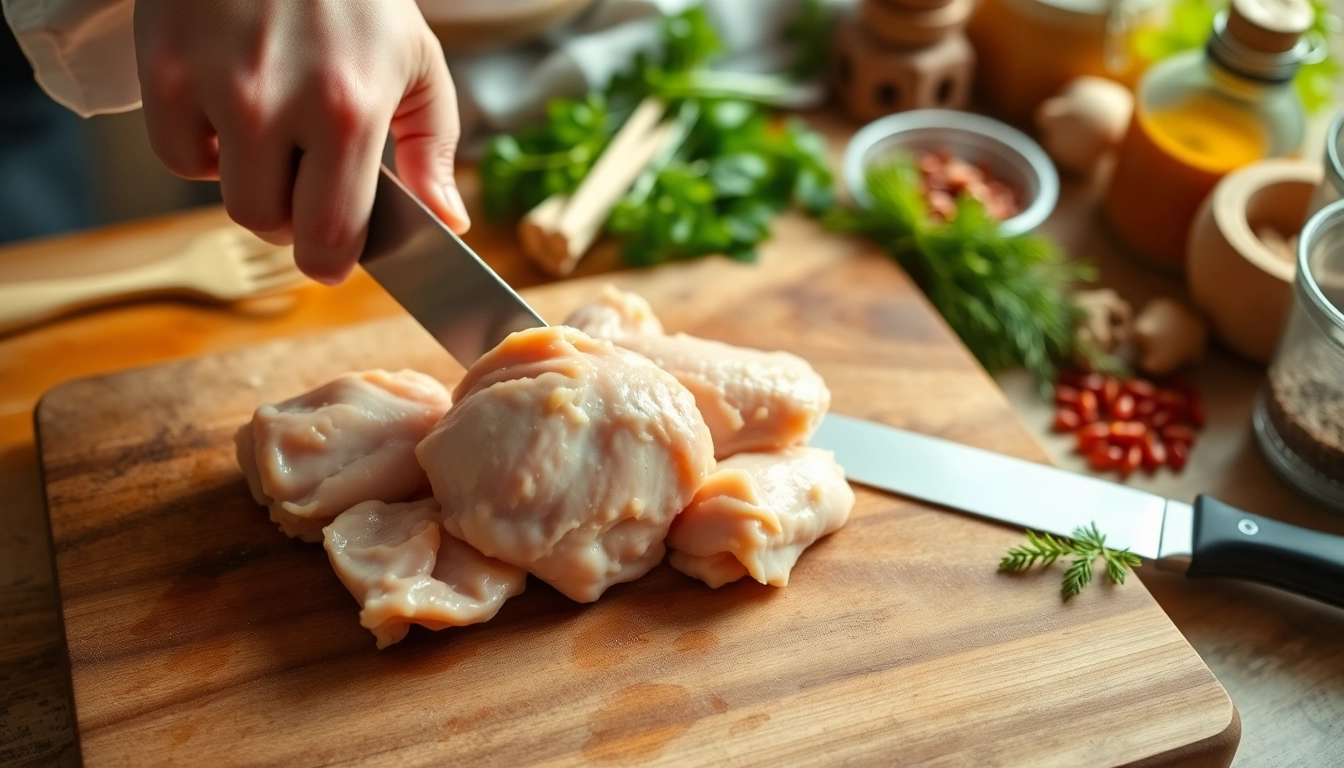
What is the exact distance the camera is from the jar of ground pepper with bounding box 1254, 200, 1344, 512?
2.20 m

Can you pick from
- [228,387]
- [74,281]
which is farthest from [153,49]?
[74,281]

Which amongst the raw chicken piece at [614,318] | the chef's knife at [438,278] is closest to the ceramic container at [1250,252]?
the raw chicken piece at [614,318]

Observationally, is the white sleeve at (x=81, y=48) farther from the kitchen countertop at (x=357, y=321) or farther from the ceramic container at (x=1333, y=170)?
the ceramic container at (x=1333, y=170)

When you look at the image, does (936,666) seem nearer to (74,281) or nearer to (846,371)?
(846,371)

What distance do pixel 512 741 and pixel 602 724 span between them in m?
0.14

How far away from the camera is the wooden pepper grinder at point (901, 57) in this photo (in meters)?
3.30

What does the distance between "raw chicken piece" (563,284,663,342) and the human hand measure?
47cm

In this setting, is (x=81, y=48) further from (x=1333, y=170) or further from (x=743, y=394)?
(x=1333, y=170)

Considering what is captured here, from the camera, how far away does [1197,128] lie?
2967 millimetres

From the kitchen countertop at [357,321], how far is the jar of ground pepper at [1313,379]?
0.08 meters

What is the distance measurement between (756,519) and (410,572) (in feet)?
1.90

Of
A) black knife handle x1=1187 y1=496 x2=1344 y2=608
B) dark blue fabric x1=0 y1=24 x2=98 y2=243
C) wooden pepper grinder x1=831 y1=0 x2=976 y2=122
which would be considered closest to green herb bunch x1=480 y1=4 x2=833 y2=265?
wooden pepper grinder x1=831 y1=0 x2=976 y2=122

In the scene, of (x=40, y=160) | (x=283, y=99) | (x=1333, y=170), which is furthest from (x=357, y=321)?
(x=1333, y=170)

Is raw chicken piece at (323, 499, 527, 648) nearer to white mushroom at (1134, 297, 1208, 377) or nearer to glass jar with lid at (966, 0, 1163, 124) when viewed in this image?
white mushroom at (1134, 297, 1208, 377)
